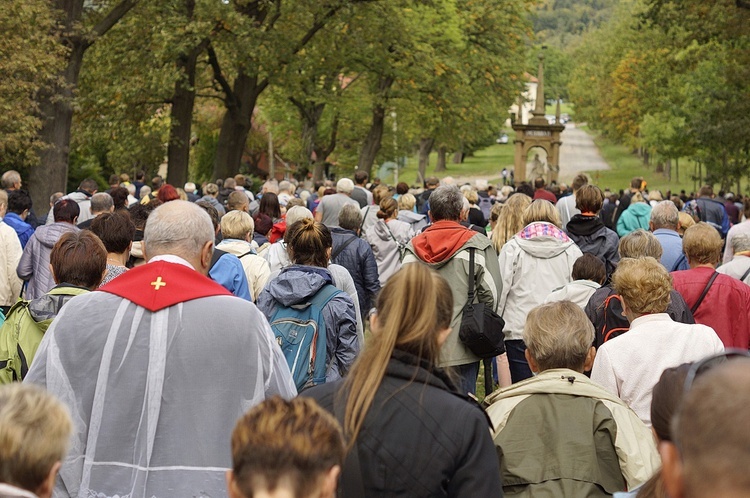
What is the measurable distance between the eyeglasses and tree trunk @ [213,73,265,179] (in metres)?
29.0

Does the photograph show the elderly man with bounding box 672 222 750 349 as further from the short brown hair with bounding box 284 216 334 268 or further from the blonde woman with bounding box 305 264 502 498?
the blonde woman with bounding box 305 264 502 498

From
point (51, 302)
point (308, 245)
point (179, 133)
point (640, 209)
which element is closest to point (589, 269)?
point (308, 245)

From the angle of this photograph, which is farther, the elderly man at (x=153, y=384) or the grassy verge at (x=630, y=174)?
the grassy verge at (x=630, y=174)

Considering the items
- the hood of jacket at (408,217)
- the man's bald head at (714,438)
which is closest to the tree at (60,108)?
the hood of jacket at (408,217)

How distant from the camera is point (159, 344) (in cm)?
426

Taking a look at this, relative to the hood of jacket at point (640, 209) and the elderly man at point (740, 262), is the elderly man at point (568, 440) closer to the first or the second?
the elderly man at point (740, 262)

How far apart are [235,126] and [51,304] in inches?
1047

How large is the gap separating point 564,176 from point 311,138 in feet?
123

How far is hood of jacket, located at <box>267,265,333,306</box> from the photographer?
20.5 feet

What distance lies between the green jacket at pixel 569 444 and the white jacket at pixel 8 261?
6.42 meters

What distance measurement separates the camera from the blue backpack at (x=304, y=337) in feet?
20.4

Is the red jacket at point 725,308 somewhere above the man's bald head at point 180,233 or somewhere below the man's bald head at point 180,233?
below

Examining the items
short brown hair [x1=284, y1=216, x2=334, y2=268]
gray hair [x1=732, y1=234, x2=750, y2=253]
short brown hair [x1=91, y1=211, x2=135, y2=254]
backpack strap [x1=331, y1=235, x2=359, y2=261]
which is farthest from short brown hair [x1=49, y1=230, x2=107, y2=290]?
gray hair [x1=732, y1=234, x2=750, y2=253]

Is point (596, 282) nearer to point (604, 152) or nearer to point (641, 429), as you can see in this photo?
point (641, 429)
